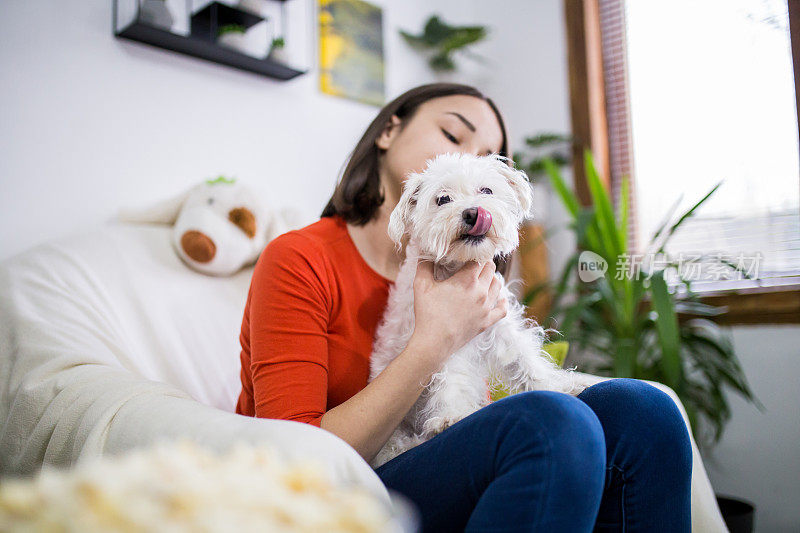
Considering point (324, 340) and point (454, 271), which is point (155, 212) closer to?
point (324, 340)

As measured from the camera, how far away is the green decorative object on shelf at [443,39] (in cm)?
266

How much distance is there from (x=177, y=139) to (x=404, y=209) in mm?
1215

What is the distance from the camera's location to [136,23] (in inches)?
67.1

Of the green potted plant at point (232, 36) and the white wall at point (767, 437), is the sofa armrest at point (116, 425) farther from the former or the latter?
the white wall at point (767, 437)

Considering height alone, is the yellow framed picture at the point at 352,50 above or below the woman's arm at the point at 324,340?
above

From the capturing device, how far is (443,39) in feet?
8.96

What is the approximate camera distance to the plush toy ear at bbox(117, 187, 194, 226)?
1652mm

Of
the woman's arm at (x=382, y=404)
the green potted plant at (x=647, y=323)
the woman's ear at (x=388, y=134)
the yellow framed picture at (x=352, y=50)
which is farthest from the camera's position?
the yellow framed picture at (x=352, y=50)

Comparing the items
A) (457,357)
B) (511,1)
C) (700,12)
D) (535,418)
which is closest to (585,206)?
(700,12)

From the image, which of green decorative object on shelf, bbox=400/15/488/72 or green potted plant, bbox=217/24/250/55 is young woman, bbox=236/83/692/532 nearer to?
green potted plant, bbox=217/24/250/55

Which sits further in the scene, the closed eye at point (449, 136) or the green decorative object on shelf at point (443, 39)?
the green decorative object on shelf at point (443, 39)

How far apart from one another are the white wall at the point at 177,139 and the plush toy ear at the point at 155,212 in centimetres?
15

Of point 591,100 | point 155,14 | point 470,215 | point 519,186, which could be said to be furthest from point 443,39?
point 470,215

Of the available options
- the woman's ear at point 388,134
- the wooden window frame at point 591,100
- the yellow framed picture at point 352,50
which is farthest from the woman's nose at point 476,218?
the wooden window frame at point 591,100
